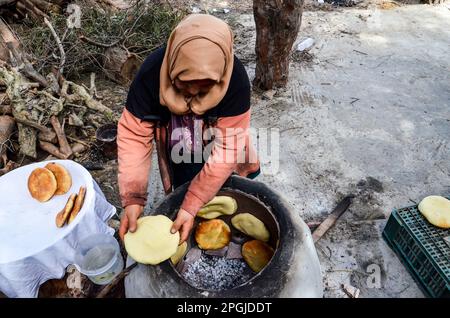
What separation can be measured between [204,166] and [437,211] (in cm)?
178

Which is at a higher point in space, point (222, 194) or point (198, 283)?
point (222, 194)

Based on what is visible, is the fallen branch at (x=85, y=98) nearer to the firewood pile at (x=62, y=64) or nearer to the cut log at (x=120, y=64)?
the firewood pile at (x=62, y=64)

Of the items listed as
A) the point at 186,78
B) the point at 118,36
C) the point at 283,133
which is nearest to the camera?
the point at 186,78

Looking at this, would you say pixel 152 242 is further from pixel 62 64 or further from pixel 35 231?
pixel 62 64

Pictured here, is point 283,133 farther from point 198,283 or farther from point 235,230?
point 198,283

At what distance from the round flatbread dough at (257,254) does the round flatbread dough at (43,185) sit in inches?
53.8

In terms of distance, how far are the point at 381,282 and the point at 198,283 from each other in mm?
1402

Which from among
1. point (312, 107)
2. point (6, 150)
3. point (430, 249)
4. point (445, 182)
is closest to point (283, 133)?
point (312, 107)

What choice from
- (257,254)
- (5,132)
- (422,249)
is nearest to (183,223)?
(257,254)

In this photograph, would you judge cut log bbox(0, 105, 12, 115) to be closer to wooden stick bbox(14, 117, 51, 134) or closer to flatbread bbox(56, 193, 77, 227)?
wooden stick bbox(14, 117, 51, 134)

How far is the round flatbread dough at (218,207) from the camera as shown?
78.7 inches

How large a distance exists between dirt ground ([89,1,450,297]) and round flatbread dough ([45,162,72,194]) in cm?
58

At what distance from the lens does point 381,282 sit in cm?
253

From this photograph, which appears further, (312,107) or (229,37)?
(312,107)
